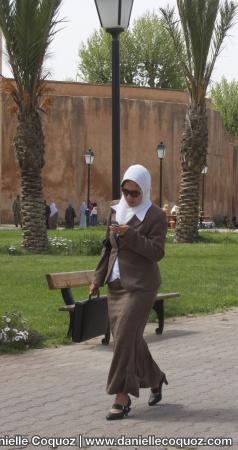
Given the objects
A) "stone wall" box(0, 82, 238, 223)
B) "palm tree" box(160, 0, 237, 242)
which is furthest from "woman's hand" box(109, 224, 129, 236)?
"stone wall" box(0, 82, 238, 223)

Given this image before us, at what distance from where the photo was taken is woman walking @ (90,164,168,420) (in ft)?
18.0

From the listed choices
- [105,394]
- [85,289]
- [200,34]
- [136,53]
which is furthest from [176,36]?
[136,53]

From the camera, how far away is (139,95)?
51.9 meters

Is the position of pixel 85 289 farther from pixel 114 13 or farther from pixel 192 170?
pixel 192 170

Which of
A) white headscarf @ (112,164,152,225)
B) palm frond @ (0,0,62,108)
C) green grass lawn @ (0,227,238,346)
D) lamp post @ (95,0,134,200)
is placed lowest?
green grass lawn @ (0,227,238,346)

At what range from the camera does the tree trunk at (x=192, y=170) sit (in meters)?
24.4

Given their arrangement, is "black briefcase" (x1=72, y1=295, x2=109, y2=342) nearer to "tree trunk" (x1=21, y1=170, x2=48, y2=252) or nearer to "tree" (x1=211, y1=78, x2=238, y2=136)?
"tree trunk" (x1=21, y1=170, x2=48, y2=252)

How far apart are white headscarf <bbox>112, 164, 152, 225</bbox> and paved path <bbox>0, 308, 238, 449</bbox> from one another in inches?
53.0

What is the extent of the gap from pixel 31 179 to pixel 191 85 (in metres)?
6.44

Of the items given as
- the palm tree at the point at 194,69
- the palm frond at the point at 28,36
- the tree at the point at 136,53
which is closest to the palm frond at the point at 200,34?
the palm tree at the point at 194,69

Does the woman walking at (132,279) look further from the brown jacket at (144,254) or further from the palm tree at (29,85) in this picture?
the palm tree at (29,85)

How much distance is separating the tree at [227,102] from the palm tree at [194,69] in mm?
43646

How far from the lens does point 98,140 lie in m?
47.4

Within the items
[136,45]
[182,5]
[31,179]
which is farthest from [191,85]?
[136,45]
